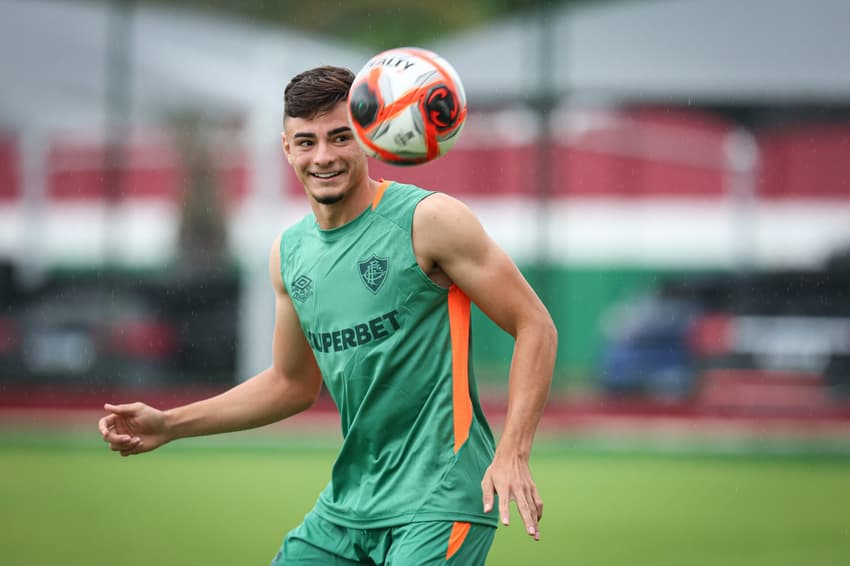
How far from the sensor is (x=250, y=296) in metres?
19.5

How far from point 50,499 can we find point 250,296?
981 cm

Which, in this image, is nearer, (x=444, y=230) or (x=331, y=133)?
(x=444, y=230)

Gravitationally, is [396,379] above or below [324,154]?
below

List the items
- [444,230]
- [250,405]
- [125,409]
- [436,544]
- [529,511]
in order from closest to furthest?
[529,511] < [436,544] < [444,230] < [125,409] < [250,405]

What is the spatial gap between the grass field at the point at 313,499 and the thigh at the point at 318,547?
369 centimetres

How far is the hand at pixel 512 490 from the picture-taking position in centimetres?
343

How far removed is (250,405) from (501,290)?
3.53 ft

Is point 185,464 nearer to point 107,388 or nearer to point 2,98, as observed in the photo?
point 107,388

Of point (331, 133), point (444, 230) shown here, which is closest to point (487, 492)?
point (444, 230)

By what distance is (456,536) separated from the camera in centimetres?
363

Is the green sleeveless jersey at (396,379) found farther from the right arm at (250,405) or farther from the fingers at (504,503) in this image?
the right arm at (250,405)

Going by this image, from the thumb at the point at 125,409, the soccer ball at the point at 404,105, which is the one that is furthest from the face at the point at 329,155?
the thumb at the point at 125,409

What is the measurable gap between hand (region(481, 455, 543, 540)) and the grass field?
417cm

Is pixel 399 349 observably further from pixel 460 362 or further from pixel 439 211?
pixel 439 211
